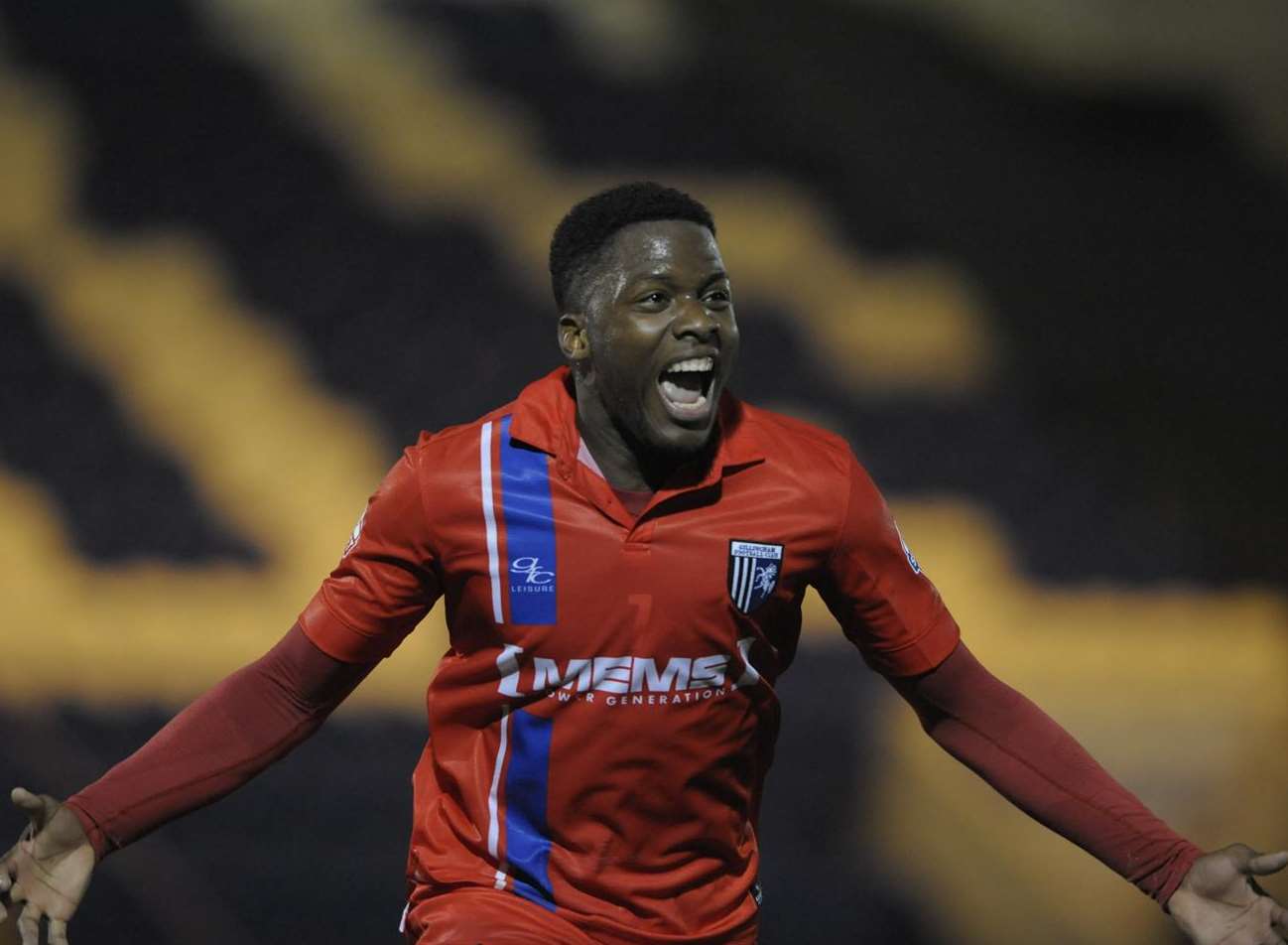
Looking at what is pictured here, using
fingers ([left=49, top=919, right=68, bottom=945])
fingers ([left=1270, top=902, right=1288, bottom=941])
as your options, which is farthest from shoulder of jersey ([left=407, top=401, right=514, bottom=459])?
fingers ([left=1270, top=902, right=1288, bottom=941])

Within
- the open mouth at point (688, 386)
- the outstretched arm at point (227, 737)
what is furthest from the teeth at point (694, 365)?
the outstretched arm at point (227, 737)

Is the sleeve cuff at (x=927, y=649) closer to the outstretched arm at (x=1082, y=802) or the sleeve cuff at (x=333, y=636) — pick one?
the outstretched arm at (x=1082, y=802)

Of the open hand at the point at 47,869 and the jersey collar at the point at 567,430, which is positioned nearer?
the open hand at the point at 47,869

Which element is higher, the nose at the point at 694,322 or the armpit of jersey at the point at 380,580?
the nose at the point at 694,322

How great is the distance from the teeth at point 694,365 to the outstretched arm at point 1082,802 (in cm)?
52

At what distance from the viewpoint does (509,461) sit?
2393mm

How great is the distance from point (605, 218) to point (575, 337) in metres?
0.16

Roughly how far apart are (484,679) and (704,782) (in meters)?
0.32

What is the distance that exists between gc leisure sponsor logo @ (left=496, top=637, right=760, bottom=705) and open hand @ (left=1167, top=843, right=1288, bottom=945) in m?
0.62

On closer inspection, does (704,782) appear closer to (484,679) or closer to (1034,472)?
(484,679)

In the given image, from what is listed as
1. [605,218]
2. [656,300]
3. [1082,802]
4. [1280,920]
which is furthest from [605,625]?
[1280,920]

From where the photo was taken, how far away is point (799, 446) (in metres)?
2.42

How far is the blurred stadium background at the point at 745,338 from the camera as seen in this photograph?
12.6 feet

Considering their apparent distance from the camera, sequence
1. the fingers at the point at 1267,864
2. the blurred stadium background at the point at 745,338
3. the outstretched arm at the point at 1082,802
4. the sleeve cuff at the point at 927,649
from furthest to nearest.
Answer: the blurred stadium background at the point at 745,338 → the sleeve cuff at the point at 927,649 → the outstretched arm at the point at 1082,802 → the fingers at the point at 1267,864
